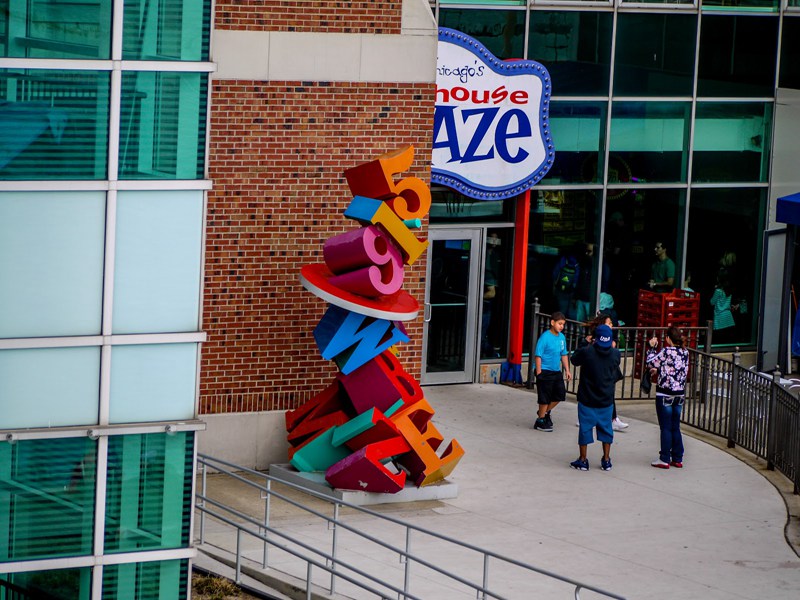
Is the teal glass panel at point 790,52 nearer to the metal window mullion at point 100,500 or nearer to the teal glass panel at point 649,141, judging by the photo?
the teal glass panel at point 649,141

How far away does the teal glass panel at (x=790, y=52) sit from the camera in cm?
2286

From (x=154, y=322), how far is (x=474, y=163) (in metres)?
11.0

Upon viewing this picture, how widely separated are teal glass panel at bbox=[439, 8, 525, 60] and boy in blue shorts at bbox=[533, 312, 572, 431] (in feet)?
14.9

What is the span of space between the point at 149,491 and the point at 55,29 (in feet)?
10.2

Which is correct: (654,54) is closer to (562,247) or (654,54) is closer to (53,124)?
(562,247)

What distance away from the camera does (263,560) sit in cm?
1312

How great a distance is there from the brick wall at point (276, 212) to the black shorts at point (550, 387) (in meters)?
2.68

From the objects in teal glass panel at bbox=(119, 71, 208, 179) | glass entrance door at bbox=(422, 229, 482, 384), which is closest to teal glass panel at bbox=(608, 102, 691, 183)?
glass entrance door at bbox=(422, 229, 482, 384)

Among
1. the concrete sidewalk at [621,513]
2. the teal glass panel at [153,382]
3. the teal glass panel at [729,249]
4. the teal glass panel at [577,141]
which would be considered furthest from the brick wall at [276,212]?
the teal glass panel at [729,249]

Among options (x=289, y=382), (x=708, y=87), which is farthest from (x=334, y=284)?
(x=708, y=87)

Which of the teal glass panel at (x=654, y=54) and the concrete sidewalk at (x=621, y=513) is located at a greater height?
the teal glass panel at (x=654, y=54)

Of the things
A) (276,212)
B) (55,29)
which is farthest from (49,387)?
(276,212)

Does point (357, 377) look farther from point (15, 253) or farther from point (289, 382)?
point (15, 253)

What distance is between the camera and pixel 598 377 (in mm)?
16188
